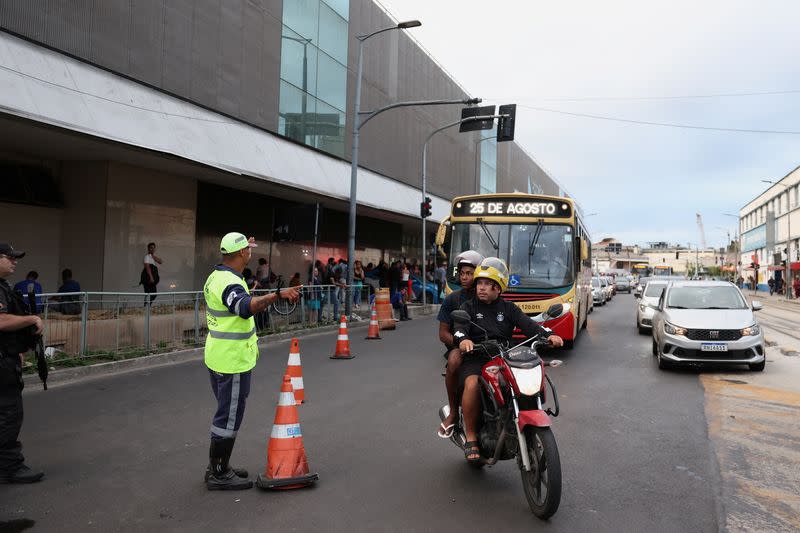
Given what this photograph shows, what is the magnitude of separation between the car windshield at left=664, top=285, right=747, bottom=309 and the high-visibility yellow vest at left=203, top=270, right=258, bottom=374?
28.9 feet

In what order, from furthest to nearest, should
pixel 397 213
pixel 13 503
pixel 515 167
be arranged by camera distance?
pixel 515 167 < pixel 397 213 < pixel 13 503

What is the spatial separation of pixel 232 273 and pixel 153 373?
6042 millimetres

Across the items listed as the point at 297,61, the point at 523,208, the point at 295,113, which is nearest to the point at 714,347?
the point at 523,208

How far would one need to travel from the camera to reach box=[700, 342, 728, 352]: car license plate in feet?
31.7

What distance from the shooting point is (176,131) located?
50.7 ft

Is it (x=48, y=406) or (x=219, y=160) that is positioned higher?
(x=219, y=160)

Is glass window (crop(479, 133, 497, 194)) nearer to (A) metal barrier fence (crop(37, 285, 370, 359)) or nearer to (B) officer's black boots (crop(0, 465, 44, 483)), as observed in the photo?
(A) metal barrier fence (crop(37, 285, 370, 359))

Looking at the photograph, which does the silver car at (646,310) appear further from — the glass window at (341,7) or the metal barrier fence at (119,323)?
the glass window at (341,7)

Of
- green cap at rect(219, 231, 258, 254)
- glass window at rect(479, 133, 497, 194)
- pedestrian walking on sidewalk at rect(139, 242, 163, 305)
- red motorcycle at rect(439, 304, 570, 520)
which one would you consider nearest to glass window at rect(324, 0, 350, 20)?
pedestrian walking on sidewalk at rect(139, 242, 163, 305)

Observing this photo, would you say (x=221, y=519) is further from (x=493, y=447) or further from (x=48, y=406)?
(x=48, y=406)

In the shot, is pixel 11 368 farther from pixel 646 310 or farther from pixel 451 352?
pixel 646 310

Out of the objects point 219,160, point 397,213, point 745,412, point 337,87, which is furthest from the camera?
point 397,213

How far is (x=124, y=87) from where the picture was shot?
1441 centimetres

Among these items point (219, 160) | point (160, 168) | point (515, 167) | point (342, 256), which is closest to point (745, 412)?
point (219, 160)
